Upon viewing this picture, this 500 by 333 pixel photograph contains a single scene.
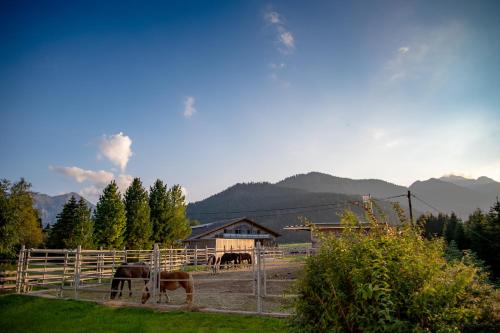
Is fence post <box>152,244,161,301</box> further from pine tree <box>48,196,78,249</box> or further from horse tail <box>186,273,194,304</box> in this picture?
pine tree <box>48,196,78,249</box>

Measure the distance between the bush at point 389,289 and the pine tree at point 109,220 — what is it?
2886 cm

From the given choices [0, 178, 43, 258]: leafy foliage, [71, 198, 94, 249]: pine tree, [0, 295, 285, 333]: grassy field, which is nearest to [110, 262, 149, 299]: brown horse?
[0, 295, 285, 333]: grassy field

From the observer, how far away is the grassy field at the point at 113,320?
9273 mm

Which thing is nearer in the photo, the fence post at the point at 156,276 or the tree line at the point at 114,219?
the fence post at the point at 156,276

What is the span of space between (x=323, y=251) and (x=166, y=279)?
33.5 ft

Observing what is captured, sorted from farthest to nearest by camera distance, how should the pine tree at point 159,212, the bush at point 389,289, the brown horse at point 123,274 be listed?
the pine tree at point 159,212 → the brown horse at point 123,274 → the bush at point 389,289

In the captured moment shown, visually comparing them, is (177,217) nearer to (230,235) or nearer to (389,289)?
(230,235)

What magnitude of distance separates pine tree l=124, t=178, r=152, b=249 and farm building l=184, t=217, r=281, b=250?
23.2 ft

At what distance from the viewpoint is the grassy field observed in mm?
9273

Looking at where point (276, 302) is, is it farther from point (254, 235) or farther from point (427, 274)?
point (254, 235)

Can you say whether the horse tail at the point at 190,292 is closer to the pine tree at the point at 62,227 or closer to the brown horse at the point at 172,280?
the brown horse at the point at 172,280

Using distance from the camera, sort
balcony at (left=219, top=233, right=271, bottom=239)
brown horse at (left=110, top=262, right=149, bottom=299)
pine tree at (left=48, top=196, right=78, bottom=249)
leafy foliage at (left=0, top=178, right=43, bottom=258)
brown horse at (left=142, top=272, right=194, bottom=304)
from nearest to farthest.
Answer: brown horse at (left=142, top=272, right=194, bottom=304) → brown horse at (left=110, top=262, right=149, bottom=299) → leafy foliage at (left=0, top=178, right=43, bottom=258) → balcony at (left=219, top=233, right=271, bottom=239) → pine tree at (left=48, top=196, right=78, bottom=249)

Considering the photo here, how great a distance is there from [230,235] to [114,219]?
15258mm

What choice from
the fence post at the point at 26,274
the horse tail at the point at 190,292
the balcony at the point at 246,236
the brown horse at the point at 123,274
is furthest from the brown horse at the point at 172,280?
the balcony at the point at 246,236
